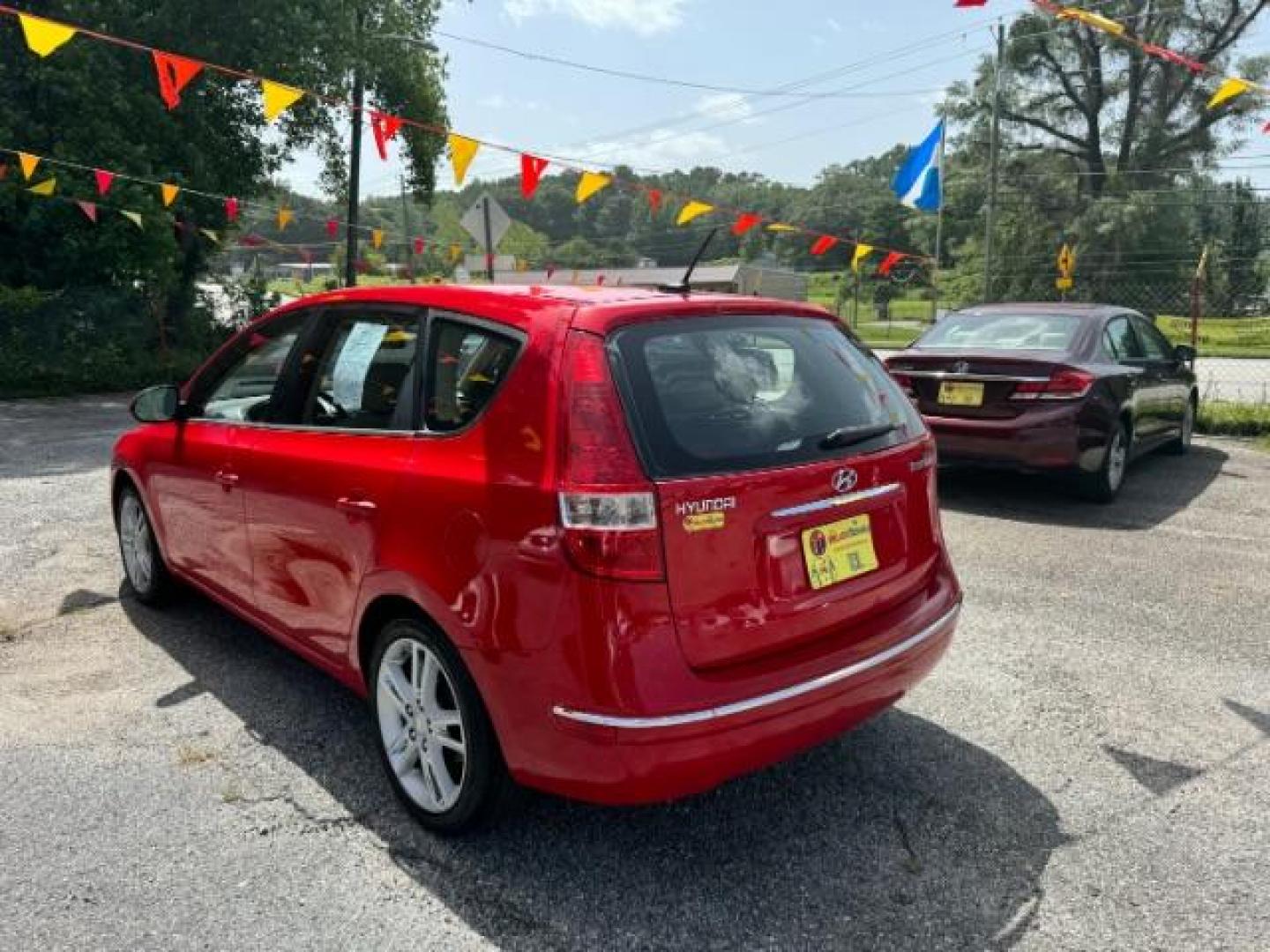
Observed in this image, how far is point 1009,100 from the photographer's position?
154 ft

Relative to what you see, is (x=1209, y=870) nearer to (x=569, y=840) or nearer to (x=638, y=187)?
(x=569, y=840)

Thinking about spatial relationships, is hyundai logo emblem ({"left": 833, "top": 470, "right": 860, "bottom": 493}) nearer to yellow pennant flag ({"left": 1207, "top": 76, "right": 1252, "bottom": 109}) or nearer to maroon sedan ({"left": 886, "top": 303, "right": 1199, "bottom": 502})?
maroon sedan ({"left": 886, "top": 303, "right": 1199, "bottom": 502})

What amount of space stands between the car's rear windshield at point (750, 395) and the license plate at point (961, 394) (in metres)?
3.89

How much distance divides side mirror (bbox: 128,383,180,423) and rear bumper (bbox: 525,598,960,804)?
2602mm

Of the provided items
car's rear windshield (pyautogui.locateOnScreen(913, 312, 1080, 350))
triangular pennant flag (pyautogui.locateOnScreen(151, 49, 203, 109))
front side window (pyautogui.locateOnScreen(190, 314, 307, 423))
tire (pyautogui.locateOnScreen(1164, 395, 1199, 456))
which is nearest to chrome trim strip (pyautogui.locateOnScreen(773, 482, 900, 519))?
front side window (pyautogui.locateOnScreen(190, 314, 307, 423))

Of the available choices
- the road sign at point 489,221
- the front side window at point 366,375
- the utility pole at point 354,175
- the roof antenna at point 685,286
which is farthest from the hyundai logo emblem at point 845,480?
the utility pole at point 354,175

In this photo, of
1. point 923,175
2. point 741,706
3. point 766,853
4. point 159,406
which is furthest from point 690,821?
point 923,175

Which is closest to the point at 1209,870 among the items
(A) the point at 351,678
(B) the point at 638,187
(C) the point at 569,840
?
(C) the point at 569,840

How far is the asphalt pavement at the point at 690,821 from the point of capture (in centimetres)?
242

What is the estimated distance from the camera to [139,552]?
4719mm

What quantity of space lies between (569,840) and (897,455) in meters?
1.51

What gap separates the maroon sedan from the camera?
261 inches

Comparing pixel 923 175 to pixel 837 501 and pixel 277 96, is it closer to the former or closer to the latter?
pixel 277 96

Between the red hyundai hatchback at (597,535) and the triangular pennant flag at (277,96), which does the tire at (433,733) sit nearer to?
the red hyundai hatchback at (597,535)
